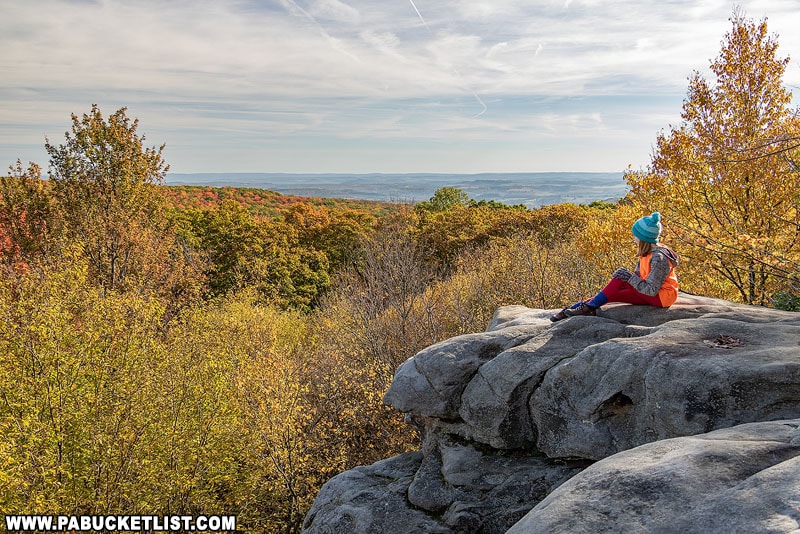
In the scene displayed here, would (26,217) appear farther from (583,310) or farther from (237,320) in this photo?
(583,310)

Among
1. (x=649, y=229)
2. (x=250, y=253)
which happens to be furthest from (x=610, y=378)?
(x=250, y=253)

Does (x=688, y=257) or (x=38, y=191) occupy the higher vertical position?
(x=38, y=191)

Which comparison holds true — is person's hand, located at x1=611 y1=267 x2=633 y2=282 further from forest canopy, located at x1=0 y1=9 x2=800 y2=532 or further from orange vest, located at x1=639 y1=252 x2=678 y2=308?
forest canopy, located at x1=0 y1=9 x2=800 y2=532

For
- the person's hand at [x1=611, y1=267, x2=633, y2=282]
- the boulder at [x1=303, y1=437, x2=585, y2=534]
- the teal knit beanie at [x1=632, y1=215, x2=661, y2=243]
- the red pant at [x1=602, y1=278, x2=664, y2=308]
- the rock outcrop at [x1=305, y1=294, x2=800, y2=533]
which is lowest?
the boulder at [x1=303, y1=437, x2=585, y2=534]

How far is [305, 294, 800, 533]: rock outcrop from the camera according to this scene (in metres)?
4.35

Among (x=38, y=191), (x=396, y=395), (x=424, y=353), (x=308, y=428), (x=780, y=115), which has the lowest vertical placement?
(x=308, y=428)

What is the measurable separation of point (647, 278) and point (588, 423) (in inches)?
99.8

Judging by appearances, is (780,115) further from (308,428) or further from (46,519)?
A: (46,519)

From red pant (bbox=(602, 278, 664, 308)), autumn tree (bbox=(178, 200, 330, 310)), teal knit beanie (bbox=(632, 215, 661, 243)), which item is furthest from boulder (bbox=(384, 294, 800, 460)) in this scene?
autumn tree (bbox=(178, 200, 330, 310))

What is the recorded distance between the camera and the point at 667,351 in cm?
655

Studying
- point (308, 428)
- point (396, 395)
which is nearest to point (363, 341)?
point (308, 428)

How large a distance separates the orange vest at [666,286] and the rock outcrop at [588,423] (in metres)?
0.17

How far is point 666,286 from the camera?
8.25 metres

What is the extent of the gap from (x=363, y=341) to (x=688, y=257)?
11.0 metres
